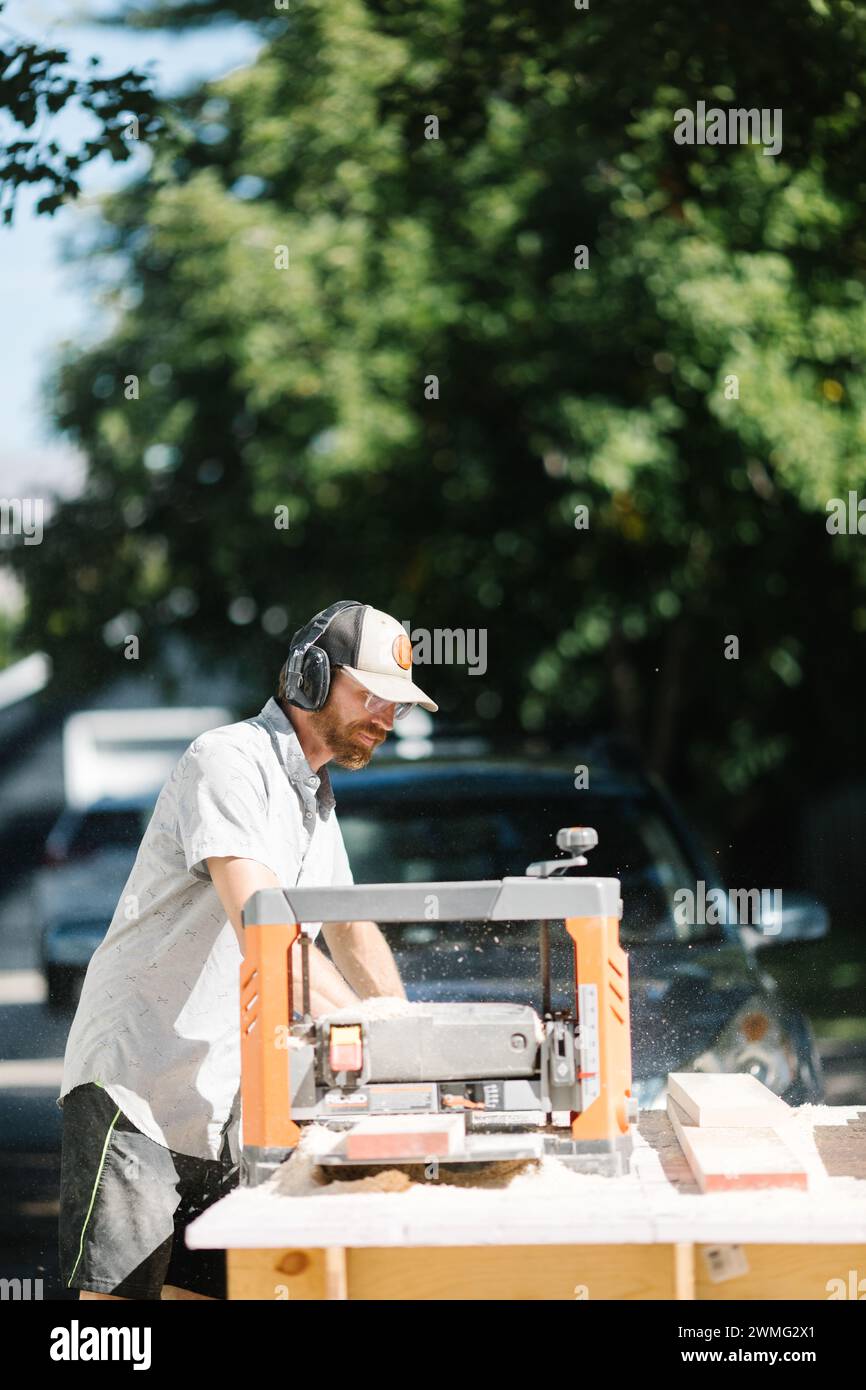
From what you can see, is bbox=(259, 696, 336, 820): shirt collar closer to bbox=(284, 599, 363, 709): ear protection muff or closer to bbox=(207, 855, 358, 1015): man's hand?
bbox=(284, 599, 363, 709): ear protection muff

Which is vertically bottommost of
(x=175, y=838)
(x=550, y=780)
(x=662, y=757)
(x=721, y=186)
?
(x=662, y=757)

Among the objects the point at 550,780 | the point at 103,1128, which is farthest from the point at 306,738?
the point at 550,780

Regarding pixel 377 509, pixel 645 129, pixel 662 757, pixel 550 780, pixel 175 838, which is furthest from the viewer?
pixel 662 757

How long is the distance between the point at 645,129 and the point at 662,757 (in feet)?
20.2

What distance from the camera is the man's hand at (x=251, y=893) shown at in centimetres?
269

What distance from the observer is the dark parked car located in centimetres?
457

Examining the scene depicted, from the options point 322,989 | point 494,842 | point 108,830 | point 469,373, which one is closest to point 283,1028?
point 322,989

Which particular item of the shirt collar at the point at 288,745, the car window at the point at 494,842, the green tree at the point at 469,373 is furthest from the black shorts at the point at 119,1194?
the green tree at the point at 469,373

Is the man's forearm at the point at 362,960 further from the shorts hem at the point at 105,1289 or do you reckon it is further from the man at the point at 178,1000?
the shorts hem at the point at 105,1289

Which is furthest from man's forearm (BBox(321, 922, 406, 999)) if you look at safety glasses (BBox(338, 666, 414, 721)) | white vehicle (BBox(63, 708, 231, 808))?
white vehicle (BBox(63, 708, 231, 808))

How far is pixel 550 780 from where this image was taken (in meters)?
5.79

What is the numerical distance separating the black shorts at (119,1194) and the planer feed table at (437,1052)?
0.59m
